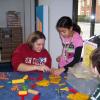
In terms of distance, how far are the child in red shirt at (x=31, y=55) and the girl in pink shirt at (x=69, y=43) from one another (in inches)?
7.4

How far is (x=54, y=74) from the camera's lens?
204cm

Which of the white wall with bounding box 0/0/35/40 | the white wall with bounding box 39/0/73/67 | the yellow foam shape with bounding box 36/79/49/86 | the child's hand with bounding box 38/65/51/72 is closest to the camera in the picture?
the yellow foam shape with bounding box 36/79/49/86

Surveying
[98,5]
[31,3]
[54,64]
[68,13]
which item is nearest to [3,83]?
[54,64]

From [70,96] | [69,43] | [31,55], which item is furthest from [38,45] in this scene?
[70,96]

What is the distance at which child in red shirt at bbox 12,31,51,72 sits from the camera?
2.15m

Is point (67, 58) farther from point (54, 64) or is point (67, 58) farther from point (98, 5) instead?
point (98, 5)

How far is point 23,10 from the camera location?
5250 millimetres

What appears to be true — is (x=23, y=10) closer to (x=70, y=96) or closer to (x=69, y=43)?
(x=69, y=43)

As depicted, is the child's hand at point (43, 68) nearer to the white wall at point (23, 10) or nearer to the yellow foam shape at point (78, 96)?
the yellow foam shape at point (78, 96)

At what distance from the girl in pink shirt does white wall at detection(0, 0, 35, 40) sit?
9.38 feet

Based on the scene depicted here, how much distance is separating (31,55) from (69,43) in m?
0.40

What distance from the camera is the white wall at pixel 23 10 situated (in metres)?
5.13

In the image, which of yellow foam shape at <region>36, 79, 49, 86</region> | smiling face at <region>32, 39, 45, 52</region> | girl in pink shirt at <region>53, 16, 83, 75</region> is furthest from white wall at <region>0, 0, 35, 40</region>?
yellow foam shape at <region>36, 79, 49, 86</region>

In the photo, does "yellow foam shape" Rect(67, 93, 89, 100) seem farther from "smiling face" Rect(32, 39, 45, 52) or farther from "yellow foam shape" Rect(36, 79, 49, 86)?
"smiling face" Rect(32, 39, 45, 52)
